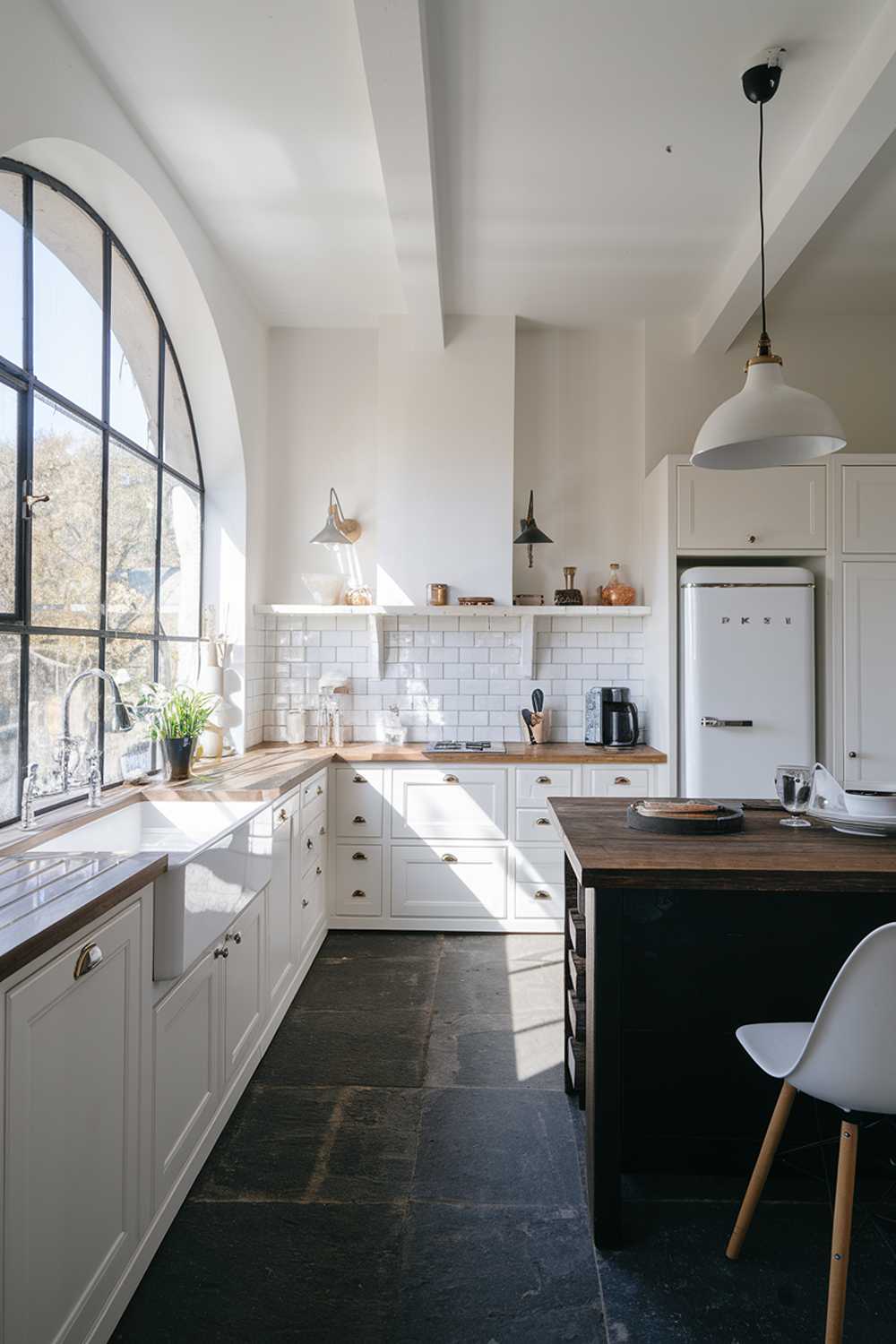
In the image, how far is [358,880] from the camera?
4.12 meters

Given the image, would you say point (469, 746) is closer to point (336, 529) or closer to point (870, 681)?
point (336, 529)

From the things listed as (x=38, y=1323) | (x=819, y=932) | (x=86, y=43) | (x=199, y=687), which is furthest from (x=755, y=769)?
(x=86, y=43)

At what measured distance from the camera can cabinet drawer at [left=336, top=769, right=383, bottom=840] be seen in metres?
4.10

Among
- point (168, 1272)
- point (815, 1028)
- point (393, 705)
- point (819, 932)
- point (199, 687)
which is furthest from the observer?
point (393, 705)

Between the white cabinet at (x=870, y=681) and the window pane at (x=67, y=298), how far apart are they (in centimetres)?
348

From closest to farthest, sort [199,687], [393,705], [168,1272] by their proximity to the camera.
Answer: [168,1272] → [199,687] → [393,705]

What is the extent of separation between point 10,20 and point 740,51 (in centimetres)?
209

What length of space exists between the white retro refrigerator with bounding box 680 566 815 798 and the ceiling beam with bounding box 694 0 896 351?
1335mm

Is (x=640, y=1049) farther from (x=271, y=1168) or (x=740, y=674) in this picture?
(x=740, y=674)

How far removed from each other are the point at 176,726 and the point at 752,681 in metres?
2.60

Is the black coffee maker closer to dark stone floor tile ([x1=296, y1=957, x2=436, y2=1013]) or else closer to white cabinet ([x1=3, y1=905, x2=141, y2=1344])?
dark stone floor tile ([x1=296, y1=957, x2=436, y2=1013])

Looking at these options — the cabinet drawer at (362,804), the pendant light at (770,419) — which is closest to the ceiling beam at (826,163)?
the pendant light at (770,419)

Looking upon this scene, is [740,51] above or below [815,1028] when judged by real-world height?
above

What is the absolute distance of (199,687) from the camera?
4.09 meters
